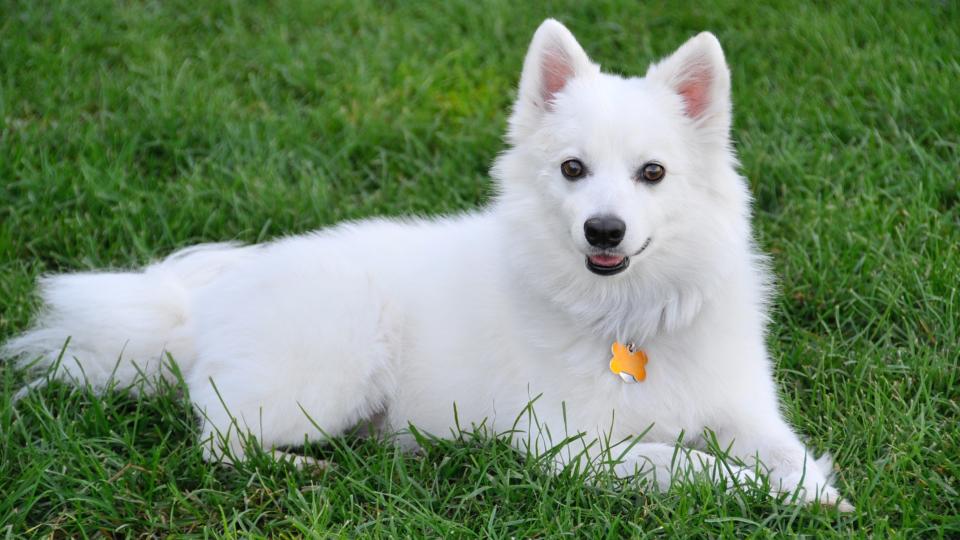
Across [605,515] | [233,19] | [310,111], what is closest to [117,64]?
[233,19]

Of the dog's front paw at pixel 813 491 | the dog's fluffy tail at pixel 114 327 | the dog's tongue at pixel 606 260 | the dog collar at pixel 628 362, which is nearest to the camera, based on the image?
the dog's front paw at pixel 813 491

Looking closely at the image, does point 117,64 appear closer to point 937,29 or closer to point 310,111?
point 310,111

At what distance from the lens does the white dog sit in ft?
10.8

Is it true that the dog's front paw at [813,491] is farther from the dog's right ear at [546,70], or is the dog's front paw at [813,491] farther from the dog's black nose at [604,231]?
the dog's right ear at [546,70]

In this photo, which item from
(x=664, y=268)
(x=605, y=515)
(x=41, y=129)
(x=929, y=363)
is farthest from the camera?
(x=41, y=129)

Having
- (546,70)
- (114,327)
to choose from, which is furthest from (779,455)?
(114,327)

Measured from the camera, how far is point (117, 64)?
21.0 feet

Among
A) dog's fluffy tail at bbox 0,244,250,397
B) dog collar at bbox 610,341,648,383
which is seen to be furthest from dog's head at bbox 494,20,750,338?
dog's fluffy tail at bbox 0,244,250,397

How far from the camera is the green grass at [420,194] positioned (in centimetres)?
329

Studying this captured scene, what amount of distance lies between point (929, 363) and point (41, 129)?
438 centimetres

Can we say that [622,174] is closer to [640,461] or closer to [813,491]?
[640,461]

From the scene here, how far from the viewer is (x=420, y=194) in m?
5.26

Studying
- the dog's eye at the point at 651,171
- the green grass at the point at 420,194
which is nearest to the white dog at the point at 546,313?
the dog's eye at the point at 651,171

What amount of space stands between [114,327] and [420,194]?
5.87 feet
